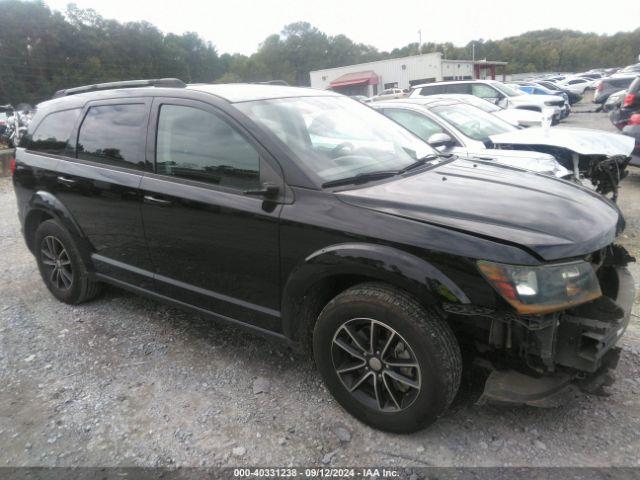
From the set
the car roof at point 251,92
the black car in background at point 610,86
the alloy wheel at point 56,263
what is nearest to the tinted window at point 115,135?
the car roof at point 251,92

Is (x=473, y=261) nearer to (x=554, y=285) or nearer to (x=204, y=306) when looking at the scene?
(x=554, y=285)

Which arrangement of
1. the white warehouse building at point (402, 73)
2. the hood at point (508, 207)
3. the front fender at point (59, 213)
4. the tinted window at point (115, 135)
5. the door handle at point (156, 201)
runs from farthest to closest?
1. the white warehouse building at point (402, 73)
2. the front fender at point (59, 213)
3. the tinted window at point (115, 135)
4. the door handle at point (156, 201)
5. the hood at point (508, 207)

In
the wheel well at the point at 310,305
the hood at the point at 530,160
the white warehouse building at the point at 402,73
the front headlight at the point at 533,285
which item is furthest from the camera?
the white warehouse building at the point at 402,73

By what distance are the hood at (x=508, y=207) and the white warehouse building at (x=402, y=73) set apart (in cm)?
4703

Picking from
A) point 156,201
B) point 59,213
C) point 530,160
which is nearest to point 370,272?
point 156,201

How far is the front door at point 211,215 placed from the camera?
111 inches

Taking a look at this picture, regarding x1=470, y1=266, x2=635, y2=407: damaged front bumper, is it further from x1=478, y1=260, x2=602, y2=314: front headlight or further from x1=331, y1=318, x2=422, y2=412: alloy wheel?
x1=331, y1=318, x2=422, y2=412: alloy wheel

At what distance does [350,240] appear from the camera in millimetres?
2488

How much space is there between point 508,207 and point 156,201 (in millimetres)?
2157

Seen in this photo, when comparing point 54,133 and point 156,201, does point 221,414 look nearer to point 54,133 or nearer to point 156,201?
point 156,201

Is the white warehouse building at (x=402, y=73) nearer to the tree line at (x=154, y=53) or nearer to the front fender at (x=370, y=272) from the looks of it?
the tree line at (x=154, y=53)

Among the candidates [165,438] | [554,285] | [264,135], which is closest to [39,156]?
[264,135]

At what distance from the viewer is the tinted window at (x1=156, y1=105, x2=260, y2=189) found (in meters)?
2.89

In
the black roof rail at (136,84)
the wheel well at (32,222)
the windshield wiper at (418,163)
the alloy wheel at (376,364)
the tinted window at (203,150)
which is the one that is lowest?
the alloy wheel at (376,364)
